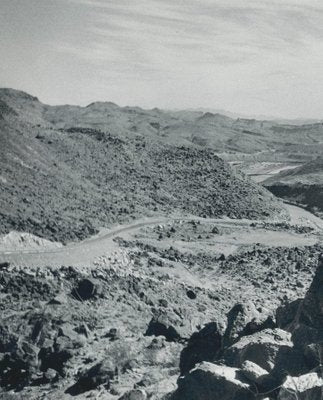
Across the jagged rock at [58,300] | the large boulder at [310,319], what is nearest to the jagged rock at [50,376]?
the jagged rock at [58,300]

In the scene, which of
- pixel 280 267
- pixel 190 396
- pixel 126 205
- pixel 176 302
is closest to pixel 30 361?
pixel 190 396

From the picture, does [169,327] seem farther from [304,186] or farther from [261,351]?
[304,186]

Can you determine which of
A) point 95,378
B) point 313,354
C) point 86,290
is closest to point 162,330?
point 95,378

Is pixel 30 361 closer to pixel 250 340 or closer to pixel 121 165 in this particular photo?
pixel 250 340

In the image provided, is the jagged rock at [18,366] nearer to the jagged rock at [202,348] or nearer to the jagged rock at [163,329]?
the jagged rock at [163,329]

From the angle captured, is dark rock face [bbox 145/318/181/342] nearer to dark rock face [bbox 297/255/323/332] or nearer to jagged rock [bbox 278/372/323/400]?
dark rock face [bbox 297/255/323/332]

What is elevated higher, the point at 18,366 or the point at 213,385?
the point at 213,385
